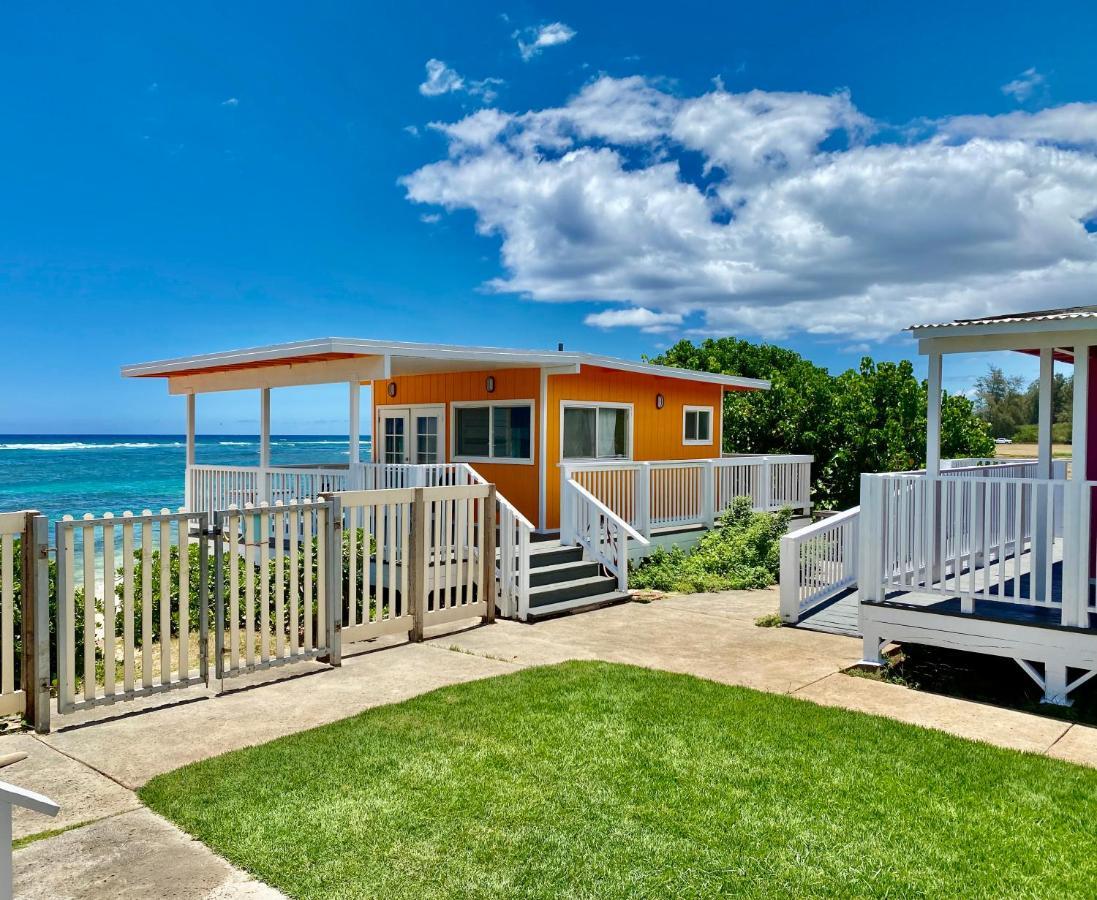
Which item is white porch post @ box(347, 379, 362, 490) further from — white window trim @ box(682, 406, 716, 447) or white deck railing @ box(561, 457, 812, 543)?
white window trim @ box(682, 406, 716, 447)

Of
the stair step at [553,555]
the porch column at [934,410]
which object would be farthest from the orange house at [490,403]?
the porch column at [934,410]

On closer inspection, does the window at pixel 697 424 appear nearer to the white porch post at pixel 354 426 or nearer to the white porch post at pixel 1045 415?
the white porch post at pixel 354 426

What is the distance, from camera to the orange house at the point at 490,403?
11656 mm

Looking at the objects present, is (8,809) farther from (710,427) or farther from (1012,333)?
(710,427)

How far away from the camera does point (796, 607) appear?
885 centimetres

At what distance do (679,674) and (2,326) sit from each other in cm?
11279

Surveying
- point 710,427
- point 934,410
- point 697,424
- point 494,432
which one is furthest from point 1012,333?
point 710,427

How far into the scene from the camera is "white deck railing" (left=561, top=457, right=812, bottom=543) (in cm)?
1177

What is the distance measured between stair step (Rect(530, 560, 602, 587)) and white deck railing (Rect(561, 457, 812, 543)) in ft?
1.74

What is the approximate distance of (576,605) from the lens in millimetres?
9664

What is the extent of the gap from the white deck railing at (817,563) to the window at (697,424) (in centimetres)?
545

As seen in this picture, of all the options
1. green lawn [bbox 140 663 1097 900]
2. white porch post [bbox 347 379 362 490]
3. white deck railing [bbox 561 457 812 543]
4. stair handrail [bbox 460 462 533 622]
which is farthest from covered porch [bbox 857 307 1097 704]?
white porch post [bbox 347 379 362 490]

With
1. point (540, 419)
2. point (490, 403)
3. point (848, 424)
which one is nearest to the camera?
point (540, 419)

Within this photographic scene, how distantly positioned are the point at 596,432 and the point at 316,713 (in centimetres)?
857
